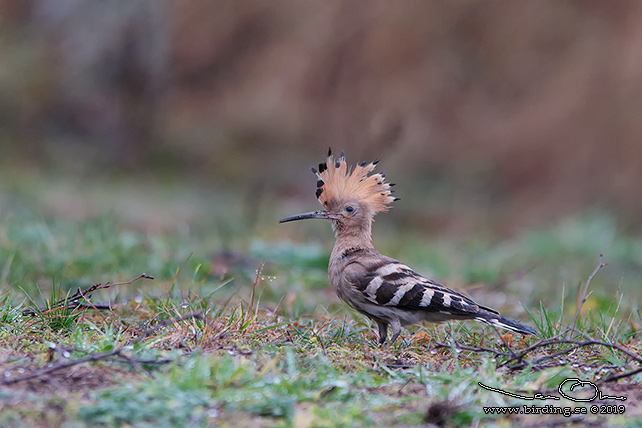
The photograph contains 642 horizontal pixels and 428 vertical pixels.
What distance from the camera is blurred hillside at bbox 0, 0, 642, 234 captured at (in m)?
12.1

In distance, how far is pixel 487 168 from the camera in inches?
518

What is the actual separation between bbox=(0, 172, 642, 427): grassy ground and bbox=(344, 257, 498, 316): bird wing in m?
0.16

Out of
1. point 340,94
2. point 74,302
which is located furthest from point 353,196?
point 340,94

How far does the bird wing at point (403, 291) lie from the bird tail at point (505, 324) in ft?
0.17

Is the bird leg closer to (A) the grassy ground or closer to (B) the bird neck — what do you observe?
(A) the grassy ground

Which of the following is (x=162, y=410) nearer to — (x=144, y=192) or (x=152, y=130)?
(x=144, y=192)

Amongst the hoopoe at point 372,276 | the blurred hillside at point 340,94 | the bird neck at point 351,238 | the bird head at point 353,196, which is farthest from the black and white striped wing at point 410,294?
the blurred hillside at point 340,94

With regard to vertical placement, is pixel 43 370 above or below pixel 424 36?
below

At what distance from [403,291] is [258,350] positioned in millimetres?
857

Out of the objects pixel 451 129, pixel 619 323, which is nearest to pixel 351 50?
pixel 451 129

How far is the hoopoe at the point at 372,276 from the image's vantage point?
3973 millimetres

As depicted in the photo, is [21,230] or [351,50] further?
[351,50]

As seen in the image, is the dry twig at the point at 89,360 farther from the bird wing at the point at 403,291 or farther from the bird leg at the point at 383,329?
the bird leg at the point at 383,329

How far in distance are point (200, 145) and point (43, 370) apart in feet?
33.1
